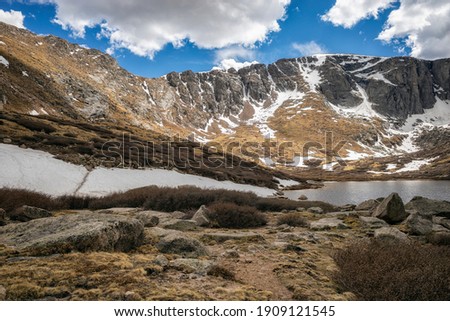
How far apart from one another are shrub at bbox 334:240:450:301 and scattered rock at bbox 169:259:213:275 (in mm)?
2870

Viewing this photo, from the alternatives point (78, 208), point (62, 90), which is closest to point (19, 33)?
point (62, 90)

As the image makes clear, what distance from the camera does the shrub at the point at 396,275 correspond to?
4758 mm

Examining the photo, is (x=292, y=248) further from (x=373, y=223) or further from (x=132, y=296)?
(x=373, y=223)

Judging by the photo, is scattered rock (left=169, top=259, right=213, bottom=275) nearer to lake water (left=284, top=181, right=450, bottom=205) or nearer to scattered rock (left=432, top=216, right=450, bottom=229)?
scattered rock (left=432, top=216, right=450, bottom=229)

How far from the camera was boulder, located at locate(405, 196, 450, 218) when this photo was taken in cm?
1575

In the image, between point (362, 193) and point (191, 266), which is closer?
point (191, 266)

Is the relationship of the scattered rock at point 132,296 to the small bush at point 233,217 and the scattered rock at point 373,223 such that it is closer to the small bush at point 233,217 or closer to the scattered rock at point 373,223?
the small bush at point 233,217

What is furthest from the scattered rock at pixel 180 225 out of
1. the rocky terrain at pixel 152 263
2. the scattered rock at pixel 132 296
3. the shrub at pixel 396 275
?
the scattered rock at pixel 132 296

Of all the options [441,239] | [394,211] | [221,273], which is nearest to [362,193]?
[394,211]

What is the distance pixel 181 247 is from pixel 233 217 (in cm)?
612

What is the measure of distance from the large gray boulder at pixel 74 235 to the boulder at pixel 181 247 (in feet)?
2.76

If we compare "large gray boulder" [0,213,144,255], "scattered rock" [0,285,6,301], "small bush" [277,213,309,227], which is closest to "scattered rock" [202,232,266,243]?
"large gray boulder" [0,213,144,255]

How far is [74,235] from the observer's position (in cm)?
657

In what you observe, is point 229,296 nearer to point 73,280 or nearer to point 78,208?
point 73,280
